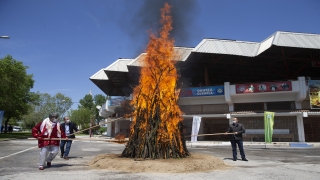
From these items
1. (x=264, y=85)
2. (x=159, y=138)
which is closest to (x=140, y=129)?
(x=159, y=138)

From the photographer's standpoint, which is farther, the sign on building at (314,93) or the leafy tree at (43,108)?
the leafy tree at (43,108)

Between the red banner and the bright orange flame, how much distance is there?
803 inches

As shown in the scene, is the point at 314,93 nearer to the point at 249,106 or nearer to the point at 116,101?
the point at 249,106

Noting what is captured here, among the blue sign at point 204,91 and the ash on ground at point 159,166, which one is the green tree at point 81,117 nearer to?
the blue sign at point 204,91

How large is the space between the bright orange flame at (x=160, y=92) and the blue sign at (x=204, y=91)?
64.4ft

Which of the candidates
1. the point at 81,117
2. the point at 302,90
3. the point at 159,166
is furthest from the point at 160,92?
the point at 81,117

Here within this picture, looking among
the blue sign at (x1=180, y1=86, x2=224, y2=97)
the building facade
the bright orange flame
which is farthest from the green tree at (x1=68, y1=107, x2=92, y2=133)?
the bright orange flame

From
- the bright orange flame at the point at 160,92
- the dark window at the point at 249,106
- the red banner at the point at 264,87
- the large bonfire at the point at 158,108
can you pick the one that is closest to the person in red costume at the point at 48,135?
the large bonfire at the point at 158,108

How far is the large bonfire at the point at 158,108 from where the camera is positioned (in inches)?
303

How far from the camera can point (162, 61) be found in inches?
347

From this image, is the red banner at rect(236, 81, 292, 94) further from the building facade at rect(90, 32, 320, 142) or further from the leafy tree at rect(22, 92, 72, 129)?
the leafy tree at rect(22, 92, 72, 129)

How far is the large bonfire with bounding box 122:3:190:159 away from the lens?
7703mm

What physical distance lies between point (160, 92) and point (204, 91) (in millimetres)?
21495

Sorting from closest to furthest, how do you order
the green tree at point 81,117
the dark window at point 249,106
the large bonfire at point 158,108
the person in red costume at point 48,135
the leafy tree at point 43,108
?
the person in red costume at point 48,135 → the large bonfire at point 158,108 → the dark window at point 249,106 → the leafy tree at point 43,108 → the green tree at point 81,117
